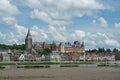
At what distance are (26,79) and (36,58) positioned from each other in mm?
154824

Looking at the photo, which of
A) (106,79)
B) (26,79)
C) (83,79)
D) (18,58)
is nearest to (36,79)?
(26,79)

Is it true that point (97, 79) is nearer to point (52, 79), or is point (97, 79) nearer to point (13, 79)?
point (52, 79)

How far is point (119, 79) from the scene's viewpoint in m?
46.2

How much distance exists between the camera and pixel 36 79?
4516 centimetres

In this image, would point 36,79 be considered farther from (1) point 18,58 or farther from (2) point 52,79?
(1) point 18,58

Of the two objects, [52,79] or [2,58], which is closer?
[52,79]

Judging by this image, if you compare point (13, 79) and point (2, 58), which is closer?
point (13, 79)

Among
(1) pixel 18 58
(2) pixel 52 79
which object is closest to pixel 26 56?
(1) pixel 18 58

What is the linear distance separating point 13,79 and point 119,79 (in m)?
13.8

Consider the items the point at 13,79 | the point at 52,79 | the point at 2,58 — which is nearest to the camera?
the point at 13,79

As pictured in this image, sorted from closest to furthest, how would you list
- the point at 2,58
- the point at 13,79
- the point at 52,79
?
the point at 13,79 < the point at 52,79 < the point at 2,58

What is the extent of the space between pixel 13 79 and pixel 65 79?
262 inches

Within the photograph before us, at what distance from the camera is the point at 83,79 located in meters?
46.0

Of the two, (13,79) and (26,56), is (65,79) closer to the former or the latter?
(13,79)
